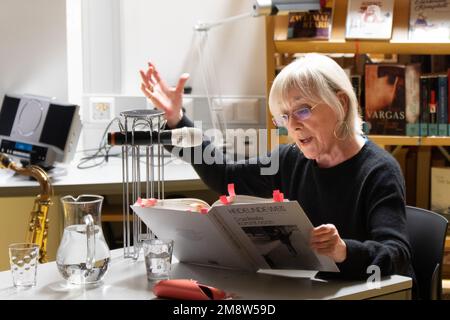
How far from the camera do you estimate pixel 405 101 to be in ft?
9.51

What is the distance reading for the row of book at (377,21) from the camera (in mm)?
2834

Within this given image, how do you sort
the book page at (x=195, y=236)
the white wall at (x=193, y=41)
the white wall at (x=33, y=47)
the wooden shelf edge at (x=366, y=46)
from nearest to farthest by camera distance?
the book page at (x=195, y=236) < the wooden shelf edge at (x=366, y=46) < the white wall at (x=33, y=47) < the white wall at (x=193, y=41)

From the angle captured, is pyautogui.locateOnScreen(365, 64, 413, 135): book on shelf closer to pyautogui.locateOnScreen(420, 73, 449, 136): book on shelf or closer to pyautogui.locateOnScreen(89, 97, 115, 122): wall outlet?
pyautogui.locateOnScreen(420, 73, 449, 136): book on shelf

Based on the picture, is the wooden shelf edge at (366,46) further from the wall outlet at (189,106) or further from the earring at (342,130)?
the earring at (342,130)

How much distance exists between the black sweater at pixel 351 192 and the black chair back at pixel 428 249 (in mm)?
107

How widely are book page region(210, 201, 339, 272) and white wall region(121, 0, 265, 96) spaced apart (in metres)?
1.73

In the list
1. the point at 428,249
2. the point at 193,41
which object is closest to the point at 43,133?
the point at 193,41

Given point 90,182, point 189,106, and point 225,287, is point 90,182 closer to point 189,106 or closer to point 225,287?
point 189,106

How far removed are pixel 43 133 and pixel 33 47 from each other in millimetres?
514

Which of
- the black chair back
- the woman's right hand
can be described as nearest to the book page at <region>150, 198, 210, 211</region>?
the woman's right hand

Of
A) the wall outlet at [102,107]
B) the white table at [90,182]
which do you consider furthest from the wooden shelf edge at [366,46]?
the wall outlet at [102,107]

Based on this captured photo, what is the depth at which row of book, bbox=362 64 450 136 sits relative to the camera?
2871 millimetres

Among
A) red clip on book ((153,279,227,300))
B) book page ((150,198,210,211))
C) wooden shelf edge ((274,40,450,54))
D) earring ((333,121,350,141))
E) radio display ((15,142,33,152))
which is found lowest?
red clip on book ((153,279,227,300))
